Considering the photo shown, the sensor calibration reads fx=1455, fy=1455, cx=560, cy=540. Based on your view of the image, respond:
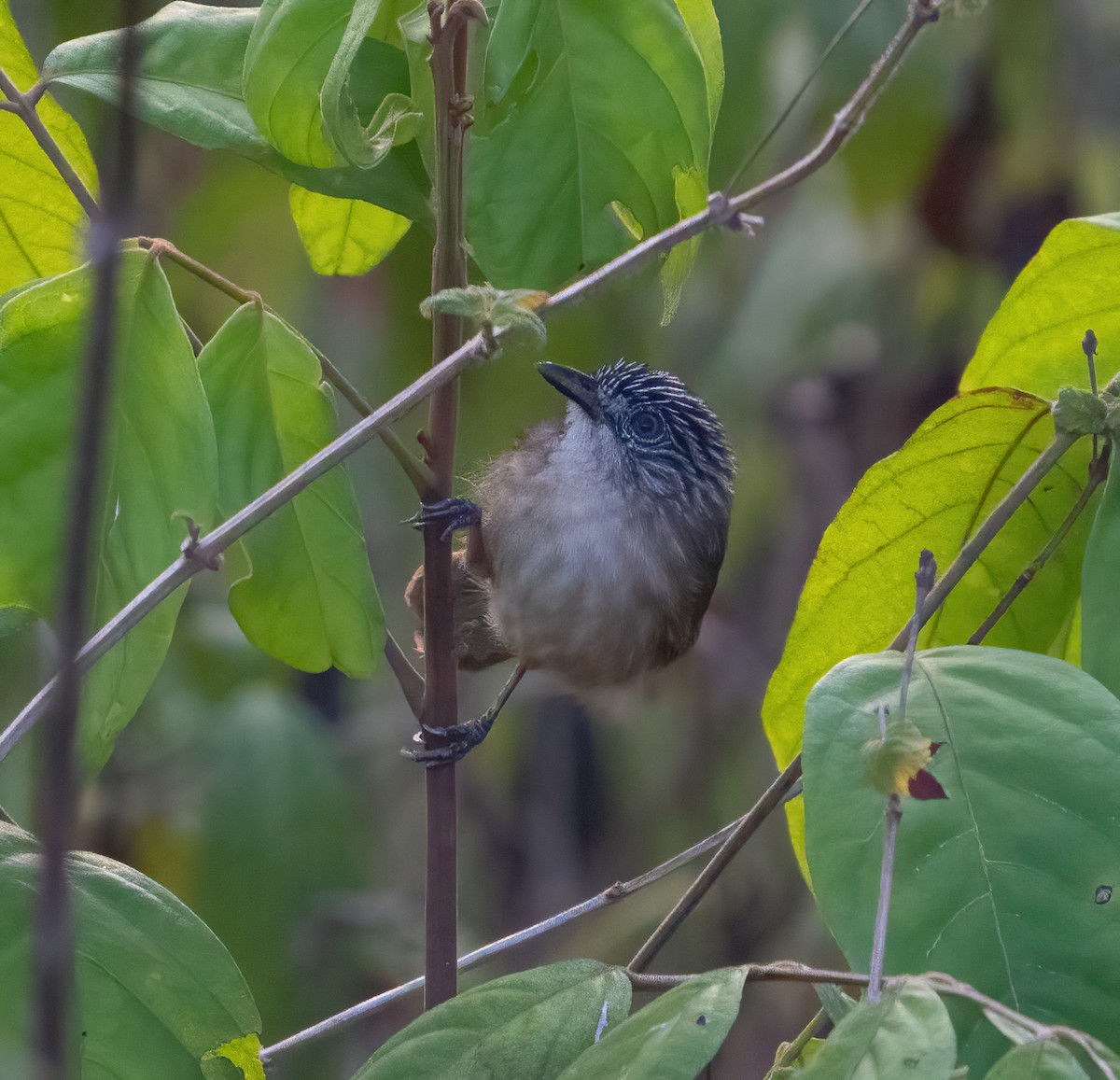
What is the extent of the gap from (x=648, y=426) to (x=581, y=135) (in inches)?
72.9

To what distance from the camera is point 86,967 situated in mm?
1170

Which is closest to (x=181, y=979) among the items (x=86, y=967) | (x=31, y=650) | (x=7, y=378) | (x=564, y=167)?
(x=86, y=967)

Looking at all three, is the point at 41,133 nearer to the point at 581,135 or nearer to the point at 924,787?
the point at 581,135

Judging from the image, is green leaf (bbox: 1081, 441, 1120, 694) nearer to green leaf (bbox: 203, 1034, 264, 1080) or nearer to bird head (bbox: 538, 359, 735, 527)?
green leaf (bbox: 203, 1034, 264, 1080)

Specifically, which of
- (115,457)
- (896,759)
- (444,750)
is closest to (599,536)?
(444,750)

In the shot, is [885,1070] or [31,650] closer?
[885,1070]

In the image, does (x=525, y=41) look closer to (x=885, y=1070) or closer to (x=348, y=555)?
(x=348, y=555)

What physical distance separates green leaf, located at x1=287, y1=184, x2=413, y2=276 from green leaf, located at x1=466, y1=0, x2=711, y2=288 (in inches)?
14.0

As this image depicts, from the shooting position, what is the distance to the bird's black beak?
300cm

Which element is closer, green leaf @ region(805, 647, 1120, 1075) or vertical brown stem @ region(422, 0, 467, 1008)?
green leaf @ region(805, 647, 1120, 1075)

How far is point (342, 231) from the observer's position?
64.7 inches

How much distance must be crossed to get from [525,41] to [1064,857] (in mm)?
794

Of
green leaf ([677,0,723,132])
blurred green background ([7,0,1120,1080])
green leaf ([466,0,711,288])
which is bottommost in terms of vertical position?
blurred green background ([7,0,1120,1080])

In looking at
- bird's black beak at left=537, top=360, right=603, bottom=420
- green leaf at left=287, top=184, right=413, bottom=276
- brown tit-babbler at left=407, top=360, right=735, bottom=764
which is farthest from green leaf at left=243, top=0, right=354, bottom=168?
bird's black beak at left=537, top=360, right=603, bottom=420
